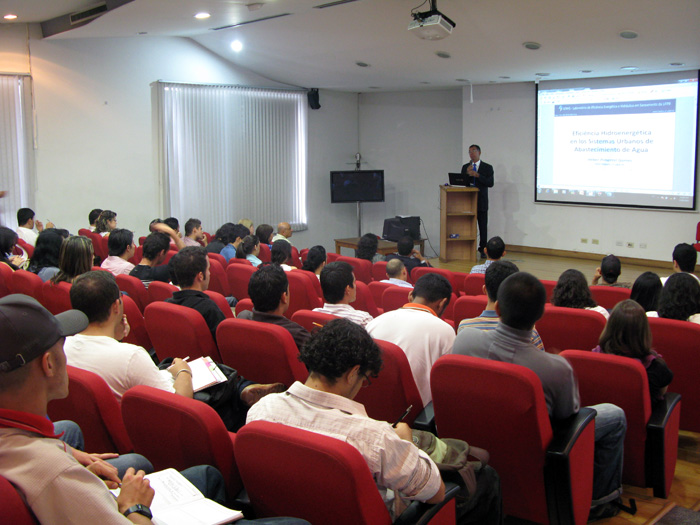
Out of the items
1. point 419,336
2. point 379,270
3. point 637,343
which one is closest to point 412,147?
point 379,270

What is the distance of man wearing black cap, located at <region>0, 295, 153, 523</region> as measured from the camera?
127 cm

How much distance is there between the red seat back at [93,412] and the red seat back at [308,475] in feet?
2.21

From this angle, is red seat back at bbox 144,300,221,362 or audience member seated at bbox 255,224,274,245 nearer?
red seat back at bbox 144,300,221,362

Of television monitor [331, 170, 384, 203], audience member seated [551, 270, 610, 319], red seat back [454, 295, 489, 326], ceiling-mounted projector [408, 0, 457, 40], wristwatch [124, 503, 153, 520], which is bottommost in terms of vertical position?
wristwatch [124, 503, 153, 520]

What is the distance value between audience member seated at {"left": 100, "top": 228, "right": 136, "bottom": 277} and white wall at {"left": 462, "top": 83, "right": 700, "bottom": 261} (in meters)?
7.24

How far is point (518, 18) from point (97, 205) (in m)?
6.56

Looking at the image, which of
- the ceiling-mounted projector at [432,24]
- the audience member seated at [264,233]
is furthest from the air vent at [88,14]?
the ceiling-mounted projector at [432,24]

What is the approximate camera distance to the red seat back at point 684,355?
10.3ft

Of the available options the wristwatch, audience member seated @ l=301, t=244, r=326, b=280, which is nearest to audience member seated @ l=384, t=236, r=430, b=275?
audience member seated @ l=301, t=244, r=326, b=280

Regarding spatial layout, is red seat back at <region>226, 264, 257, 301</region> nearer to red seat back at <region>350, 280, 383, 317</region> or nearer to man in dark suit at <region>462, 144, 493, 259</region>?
red seat back at <region>350, 280, 383, 317</region>

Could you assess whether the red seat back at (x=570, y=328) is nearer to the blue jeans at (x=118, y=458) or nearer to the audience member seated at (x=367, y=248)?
the blue jeans at (x=118, y=458)

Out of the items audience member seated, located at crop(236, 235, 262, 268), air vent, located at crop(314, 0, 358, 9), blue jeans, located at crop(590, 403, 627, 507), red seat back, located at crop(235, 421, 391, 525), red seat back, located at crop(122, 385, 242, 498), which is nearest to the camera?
red seat back, located at crop(235, 421, 391, 525)

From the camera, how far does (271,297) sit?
317cm

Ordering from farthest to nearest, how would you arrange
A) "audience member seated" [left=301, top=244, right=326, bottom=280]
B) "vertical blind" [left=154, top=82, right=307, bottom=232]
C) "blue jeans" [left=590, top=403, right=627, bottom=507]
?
"vertical blind" [left=154, top=82, right=307, bottom=232]
"audience member seated" [left=301, top=244, right=326, bottom=280]
"blue jeans" [left=590, top=403, right=627, bottom=507]
